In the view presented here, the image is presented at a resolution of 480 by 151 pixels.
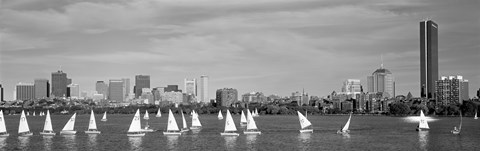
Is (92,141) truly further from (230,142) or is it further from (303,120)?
(303,120)

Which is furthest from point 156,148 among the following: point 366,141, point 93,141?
point 366,141

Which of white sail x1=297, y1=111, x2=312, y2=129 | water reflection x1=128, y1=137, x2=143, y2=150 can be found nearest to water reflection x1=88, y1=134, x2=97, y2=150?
water reflection x1=128, y1=137, x2=143, y2=150

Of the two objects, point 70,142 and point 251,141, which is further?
point 251,141

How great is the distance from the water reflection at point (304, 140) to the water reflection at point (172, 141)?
19645mm

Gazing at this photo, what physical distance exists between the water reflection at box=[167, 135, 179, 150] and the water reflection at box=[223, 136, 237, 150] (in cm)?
830

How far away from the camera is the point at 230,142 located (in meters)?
113

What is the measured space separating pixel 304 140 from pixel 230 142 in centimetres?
1452

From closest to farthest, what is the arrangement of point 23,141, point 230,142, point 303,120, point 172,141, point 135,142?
point 135,142, point 230,142, point 172,141, point 23,141, point 303,120

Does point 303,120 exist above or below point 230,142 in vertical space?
above

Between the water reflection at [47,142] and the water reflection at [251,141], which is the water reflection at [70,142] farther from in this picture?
the water reflection at [251,141]

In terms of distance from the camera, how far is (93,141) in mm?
116125

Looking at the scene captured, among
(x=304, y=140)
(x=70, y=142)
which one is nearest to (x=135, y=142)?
(x=70, y=142)

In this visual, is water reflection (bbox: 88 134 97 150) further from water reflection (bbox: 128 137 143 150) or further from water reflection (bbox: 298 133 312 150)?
water reflection (bbox: 298 133 312 150)

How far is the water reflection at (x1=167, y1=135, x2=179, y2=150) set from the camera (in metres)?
104
